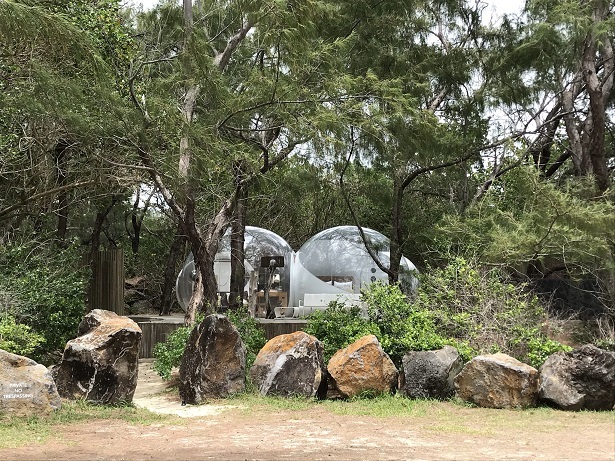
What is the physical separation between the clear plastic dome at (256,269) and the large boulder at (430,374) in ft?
22.4

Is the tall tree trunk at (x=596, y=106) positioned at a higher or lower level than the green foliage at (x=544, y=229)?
higher

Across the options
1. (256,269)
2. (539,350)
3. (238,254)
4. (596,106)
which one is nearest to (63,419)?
(539,350)

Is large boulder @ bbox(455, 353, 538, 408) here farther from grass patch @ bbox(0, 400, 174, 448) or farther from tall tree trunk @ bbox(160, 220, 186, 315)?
tall tree trunk @ bbox(160, 220, 186, 315)

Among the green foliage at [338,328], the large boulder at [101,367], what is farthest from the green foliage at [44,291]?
the green foliage at [338,328]

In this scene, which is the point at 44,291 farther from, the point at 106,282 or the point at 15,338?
the point at 106,282

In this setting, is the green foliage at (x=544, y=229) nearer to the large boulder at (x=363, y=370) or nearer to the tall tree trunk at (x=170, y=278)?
the large boulder at (x=363, y=370)

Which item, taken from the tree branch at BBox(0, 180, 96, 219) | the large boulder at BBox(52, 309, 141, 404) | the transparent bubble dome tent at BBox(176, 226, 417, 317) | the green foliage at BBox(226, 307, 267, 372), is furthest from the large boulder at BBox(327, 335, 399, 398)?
the tree branch at BBox(0, 180, 96, 219)

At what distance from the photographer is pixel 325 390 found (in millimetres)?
10781

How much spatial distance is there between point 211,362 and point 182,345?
1.32m

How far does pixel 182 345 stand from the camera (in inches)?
458

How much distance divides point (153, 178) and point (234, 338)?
9.45 feet

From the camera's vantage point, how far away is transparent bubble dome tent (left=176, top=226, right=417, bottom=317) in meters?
16.3

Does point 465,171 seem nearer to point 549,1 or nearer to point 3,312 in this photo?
A: point 549,1

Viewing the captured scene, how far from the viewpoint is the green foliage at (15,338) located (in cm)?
1045
